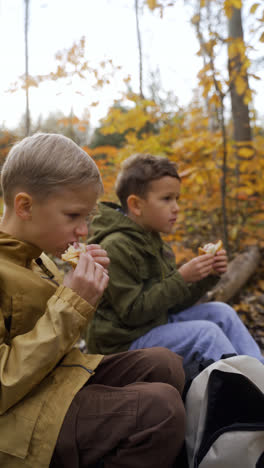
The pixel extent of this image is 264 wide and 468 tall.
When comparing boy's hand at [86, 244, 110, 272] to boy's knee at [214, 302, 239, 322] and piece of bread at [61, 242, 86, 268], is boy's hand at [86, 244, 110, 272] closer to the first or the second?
piece of bread at [61, 242, 86, 268]

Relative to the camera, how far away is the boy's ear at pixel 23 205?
134 centimetres

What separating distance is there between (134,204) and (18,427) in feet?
5.32

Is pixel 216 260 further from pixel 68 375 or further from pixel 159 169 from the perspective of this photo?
pixel 68 375

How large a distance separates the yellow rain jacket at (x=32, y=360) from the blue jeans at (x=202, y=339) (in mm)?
730

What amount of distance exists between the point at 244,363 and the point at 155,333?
0.77m

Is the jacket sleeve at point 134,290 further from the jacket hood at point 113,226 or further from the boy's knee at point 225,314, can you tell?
the boy's knee at point 225,314

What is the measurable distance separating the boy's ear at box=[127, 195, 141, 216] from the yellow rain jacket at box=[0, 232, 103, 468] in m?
1.11

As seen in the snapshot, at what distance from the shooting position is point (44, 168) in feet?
4.47

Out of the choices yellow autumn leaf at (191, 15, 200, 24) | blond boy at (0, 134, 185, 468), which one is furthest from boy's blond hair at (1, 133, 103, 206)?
yellow autumn leaf at (191, 15, 200, 24)

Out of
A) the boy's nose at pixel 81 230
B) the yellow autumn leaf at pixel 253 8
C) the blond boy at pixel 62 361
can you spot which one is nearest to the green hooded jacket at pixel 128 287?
the blond boy at pixel 62 361

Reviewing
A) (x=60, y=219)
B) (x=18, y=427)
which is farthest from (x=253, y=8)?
(x=18, y=427)

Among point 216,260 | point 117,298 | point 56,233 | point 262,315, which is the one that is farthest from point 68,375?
point 262,315

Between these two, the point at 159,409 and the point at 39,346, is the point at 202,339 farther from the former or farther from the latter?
the point at 39,346

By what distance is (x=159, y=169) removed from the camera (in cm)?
233
